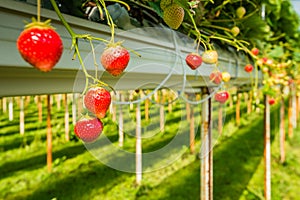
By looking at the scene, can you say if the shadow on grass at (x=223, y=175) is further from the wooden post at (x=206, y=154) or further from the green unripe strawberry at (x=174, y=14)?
the green unripe strawberry at (x=174, y=14)

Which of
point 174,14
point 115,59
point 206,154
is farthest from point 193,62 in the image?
point 206,154

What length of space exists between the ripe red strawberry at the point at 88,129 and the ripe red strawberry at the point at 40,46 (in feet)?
0.45

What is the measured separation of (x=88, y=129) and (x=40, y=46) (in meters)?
0.15

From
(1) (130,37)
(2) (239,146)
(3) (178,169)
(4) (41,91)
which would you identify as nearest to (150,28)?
(1) (130,37)

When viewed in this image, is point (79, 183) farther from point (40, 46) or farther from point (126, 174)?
point (40, 46)

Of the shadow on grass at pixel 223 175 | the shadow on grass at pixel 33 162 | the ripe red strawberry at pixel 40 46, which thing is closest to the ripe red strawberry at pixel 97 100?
the ripe red strawberry at pixel 40 46

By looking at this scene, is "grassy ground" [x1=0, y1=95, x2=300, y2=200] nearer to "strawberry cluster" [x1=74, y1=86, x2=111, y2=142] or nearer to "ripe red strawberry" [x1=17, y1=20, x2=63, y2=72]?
"strawberry cluster" [x1=74, y1=86, x2=111, y2=142]

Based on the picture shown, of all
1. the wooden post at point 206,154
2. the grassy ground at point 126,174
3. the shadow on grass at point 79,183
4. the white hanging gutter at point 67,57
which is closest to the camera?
the white hanging gutter at point 67,57

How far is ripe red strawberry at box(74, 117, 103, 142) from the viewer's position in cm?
36

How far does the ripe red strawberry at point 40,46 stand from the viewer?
23 centimetres

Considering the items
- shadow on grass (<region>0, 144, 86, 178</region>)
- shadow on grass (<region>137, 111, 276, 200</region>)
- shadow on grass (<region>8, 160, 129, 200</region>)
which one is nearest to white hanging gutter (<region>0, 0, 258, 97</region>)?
shadow on grass (<region>8, 160, 129, 200</region>)

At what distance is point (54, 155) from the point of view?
4836 millimetres

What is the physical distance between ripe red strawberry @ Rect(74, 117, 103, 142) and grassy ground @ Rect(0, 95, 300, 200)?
90.0 inches

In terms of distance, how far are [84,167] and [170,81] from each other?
11.1 feet
